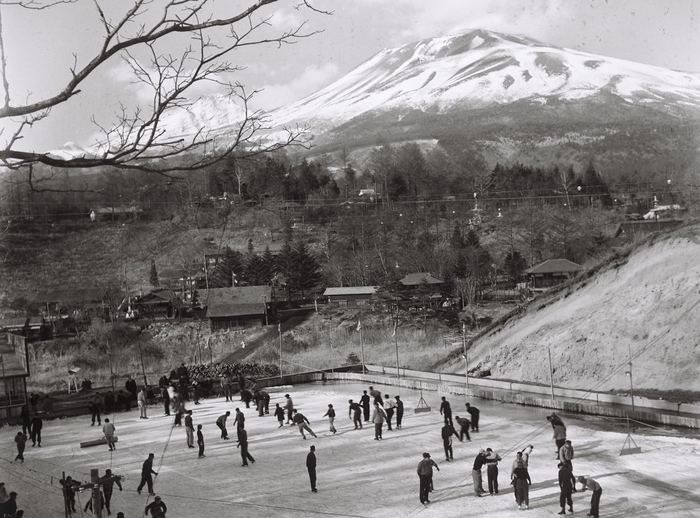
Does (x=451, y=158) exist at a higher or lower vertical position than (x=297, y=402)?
higher

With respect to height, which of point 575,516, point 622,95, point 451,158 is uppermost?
point 622,95

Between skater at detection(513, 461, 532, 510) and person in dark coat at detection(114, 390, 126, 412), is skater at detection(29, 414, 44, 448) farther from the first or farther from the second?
skater at detection(513, 461, 532, 510)

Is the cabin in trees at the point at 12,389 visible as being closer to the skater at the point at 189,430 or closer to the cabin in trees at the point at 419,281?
the skater at the point at 189,430

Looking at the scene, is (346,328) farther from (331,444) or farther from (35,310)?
(331,444)

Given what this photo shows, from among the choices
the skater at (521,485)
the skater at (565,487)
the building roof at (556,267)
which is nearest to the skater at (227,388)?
the skater at (521,485)

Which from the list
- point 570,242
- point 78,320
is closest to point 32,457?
point 78,320

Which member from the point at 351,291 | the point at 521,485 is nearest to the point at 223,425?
the point at 521,485
